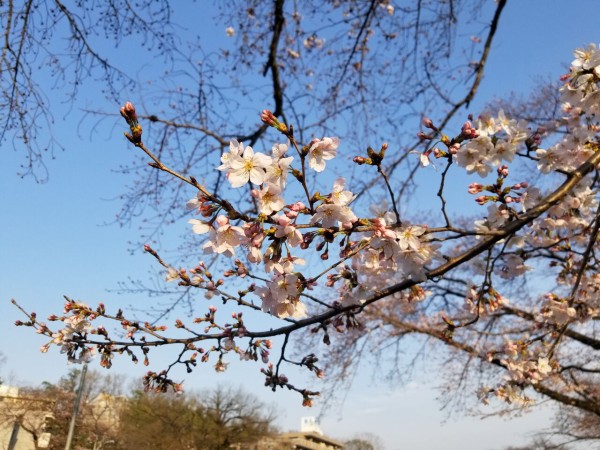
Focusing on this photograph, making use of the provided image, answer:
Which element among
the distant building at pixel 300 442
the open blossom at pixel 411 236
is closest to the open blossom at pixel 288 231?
the open blossom at pixel 411 236

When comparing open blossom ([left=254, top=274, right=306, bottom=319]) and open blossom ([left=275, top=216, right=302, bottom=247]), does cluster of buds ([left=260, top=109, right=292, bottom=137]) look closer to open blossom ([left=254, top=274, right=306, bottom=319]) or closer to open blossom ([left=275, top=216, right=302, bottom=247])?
open blossom ([left=275, top=216, right=302, bottom=247])

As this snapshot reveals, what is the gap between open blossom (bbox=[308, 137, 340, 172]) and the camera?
151 cm

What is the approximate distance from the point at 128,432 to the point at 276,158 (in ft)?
89.6

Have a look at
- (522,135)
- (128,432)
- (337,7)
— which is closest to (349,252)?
(522,135)

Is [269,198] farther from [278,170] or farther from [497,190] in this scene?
[497,190]

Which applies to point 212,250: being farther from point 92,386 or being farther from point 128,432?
point 92,386

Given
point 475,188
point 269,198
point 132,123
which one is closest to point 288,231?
point 269,198

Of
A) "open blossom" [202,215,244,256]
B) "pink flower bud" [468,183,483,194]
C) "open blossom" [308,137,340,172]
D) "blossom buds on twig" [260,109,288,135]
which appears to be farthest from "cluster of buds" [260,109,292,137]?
"pink flower bud" [468,183,483,194]

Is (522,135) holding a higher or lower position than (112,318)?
higher

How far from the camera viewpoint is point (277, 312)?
1.71 m

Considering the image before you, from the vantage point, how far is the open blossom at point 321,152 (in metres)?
1.51

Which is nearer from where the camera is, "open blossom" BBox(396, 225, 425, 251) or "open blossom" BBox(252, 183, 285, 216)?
"open blossom" BBox(252, 183, 285, 216)

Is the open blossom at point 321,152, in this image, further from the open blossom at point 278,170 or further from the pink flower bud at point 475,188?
the pink flower bud at point 475,188

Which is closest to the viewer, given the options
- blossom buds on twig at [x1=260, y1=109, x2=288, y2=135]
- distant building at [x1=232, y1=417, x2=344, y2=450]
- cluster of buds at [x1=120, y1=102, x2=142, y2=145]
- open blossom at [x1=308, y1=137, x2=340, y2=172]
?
cluster of buds at [x1=120, y1=102, x2=142, y2=145]
